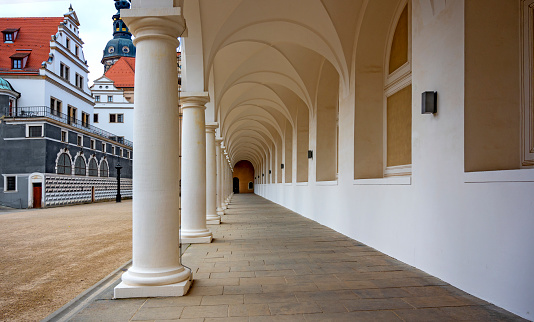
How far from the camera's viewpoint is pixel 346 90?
10492mm

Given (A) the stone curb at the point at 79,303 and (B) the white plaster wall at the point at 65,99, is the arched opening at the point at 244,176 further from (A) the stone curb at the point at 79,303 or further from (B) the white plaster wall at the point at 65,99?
(A) the stone curb at the point at 79,303

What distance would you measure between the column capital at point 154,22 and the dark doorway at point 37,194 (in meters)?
28.2

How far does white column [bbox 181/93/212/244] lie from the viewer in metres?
8.59

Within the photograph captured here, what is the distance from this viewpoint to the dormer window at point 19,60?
1336 inches

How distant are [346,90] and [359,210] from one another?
3195 millimetres

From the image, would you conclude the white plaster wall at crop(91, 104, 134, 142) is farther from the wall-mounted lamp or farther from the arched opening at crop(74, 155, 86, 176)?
the wall-mounted lamp

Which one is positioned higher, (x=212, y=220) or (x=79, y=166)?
(x=79, y=166)

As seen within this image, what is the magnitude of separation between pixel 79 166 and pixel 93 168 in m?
3.04

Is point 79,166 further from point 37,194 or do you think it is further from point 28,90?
point 28,90

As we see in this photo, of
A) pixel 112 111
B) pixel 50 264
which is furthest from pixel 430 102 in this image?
pixel 112 111

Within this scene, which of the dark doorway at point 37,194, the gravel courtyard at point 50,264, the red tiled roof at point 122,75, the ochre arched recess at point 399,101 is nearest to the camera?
the gravel courtyard at point 50,264

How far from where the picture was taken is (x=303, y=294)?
491 cm

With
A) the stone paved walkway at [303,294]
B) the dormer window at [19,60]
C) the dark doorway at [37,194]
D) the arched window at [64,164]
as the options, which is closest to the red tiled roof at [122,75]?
the dormer window at [19,60]

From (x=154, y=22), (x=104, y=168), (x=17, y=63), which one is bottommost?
(x=104, y=168)
